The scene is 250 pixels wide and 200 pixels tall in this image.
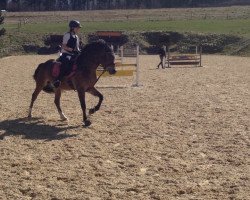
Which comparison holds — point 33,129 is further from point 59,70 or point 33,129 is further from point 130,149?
point 130,149

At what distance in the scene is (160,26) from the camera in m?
62.0

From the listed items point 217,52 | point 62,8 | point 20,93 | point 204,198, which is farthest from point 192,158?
point 62,8

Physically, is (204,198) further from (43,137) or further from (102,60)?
(102,60)

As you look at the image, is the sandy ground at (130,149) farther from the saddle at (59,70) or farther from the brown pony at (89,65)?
the saddle at (59,70)

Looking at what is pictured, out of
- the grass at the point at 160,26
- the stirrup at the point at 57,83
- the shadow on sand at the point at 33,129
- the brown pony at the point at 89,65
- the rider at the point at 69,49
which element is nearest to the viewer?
the shadow on sand at the point at 33,129

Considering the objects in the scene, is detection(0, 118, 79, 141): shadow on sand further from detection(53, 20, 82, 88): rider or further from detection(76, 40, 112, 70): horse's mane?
detection(76, 40, 112, 70): horse's mane

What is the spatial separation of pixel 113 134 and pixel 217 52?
4361 centimetres

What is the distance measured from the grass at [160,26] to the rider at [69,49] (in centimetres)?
4387

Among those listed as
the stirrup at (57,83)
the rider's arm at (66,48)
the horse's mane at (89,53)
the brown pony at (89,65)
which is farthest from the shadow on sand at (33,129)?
the rider's arm at (66,48)

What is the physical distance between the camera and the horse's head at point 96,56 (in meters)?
12.8

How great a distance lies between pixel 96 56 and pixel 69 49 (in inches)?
28.6

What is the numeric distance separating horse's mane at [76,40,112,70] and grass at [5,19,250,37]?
144 ft

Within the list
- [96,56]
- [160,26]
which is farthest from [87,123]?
[160,26]

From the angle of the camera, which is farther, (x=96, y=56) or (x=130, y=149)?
(x=96, y=56)
